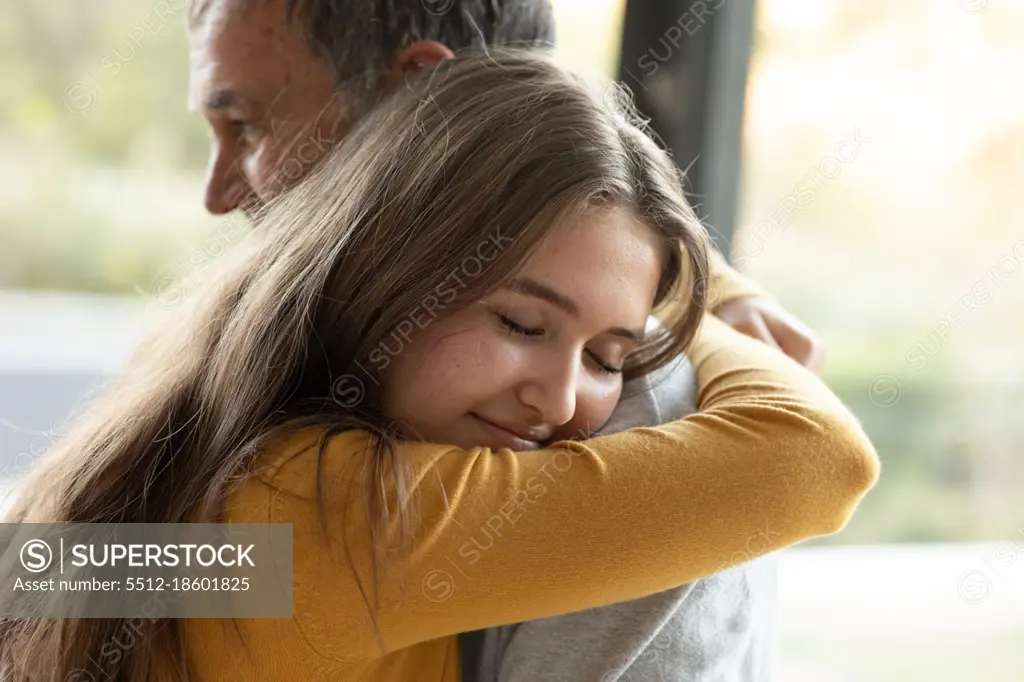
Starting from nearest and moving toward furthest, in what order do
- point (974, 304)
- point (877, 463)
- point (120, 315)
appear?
point (877, 463) → point (974, 304) → point (120, 315)

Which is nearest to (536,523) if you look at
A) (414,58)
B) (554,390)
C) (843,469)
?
(554,390)

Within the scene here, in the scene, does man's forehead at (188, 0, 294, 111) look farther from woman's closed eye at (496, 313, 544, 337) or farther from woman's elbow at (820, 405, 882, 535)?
woman's elbow at (820, 405, 882, 535)

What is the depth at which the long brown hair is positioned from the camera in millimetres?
971

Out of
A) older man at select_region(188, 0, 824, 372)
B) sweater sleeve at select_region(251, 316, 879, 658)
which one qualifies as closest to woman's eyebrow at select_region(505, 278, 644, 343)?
sweater sleeve at select_region(251, 316, 879, 658)

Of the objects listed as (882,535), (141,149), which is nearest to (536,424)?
(882,535)

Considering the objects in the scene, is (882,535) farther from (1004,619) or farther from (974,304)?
(974,304)

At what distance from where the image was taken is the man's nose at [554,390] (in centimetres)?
100

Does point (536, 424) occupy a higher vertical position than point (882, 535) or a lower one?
higher

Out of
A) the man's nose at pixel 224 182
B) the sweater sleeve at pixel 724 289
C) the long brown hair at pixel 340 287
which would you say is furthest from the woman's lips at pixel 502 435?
the man's nose at pixel 224 182

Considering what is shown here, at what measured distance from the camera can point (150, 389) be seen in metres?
1.08

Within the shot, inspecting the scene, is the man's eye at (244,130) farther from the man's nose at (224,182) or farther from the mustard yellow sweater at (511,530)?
the mustard yellow sweater at (511,530)

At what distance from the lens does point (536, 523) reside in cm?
88

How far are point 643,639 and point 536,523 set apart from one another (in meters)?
0.19

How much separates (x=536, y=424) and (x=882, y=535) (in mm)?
1189
